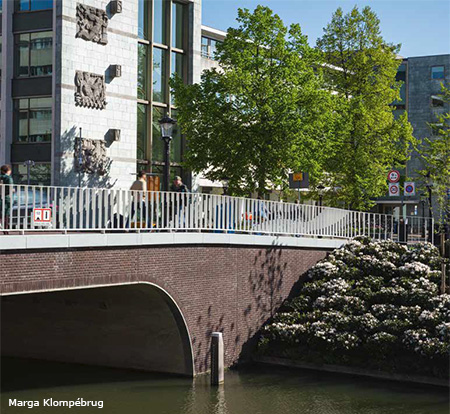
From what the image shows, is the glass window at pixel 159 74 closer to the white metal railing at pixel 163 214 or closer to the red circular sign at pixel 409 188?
the white metal railing at pixel 163 214

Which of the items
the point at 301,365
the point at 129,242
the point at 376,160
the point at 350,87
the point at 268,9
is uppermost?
the point at 268,9

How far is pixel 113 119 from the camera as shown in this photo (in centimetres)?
3419

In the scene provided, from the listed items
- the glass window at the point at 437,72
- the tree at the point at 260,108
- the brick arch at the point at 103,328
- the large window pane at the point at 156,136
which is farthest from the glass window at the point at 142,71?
the glass window at the point at 437,72

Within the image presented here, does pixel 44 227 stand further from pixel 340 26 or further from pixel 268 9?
pixel 340 26

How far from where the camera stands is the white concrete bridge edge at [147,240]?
13.9 m

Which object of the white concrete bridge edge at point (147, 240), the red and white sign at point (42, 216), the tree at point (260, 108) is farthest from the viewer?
the tree at point (260, 108)

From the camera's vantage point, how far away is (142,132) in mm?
37250

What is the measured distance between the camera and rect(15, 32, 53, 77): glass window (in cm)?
3250

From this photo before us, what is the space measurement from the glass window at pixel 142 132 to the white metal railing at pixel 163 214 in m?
13.2

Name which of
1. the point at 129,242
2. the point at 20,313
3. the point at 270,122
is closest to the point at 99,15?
the point at 270,122

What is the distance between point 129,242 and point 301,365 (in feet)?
21.4

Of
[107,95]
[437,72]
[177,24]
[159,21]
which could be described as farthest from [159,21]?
[437,72]

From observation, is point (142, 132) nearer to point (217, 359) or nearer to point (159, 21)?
point (159, 21)

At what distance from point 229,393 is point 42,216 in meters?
6.35
